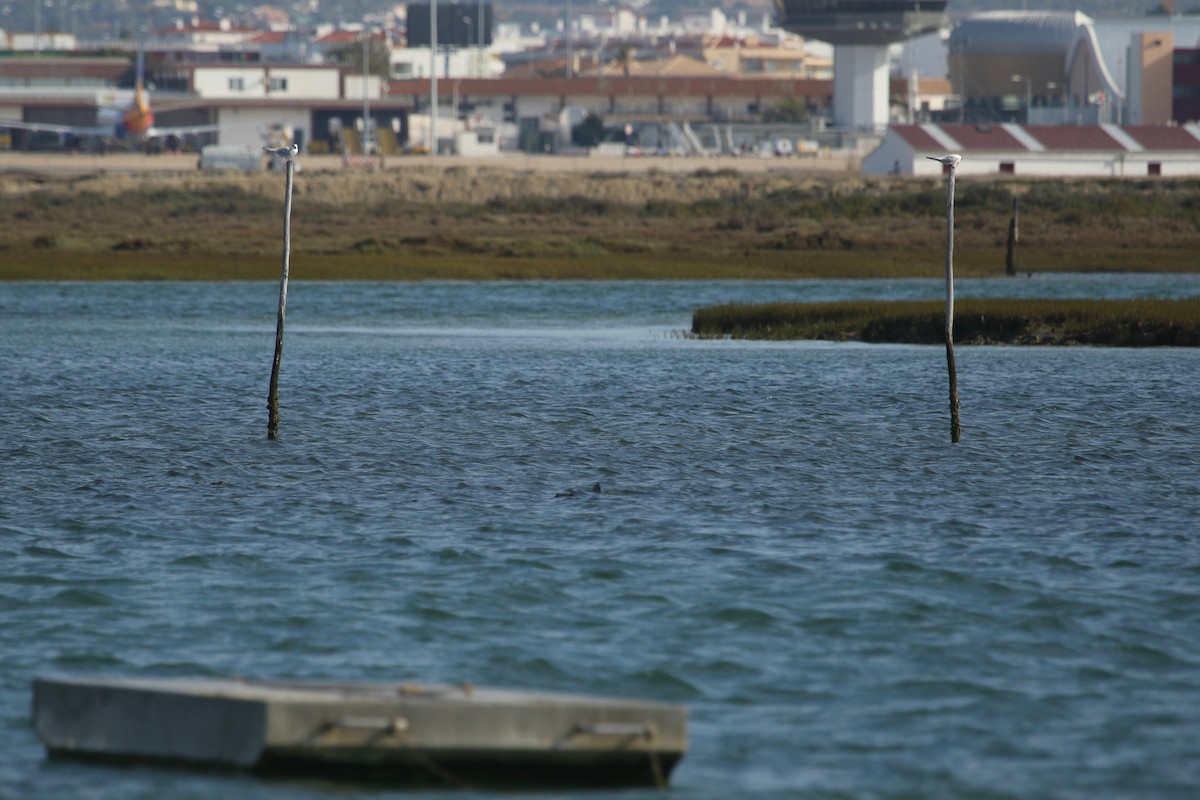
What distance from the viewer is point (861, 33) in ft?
545

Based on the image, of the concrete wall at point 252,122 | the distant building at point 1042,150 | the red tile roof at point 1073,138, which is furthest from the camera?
the concrete wall at point 252,122

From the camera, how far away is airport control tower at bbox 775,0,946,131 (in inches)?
6496

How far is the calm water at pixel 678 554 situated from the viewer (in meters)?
14.7


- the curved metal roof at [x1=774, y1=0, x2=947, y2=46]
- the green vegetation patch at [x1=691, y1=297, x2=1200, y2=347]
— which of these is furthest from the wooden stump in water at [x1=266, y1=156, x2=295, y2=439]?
the curved metal roof at [x1=774, y1=0, x2=947, y2=46]

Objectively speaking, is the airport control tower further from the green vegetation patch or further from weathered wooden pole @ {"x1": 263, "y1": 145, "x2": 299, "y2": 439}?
weathered wooden pole @ {"x1": 263, "y1": 145, "x2": 299, "y2": 439}

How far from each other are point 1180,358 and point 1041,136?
318 ft

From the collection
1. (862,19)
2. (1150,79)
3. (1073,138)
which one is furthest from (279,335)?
(1150,79)

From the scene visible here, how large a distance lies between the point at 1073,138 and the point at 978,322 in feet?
311

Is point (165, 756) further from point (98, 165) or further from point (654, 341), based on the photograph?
point (98, 165)

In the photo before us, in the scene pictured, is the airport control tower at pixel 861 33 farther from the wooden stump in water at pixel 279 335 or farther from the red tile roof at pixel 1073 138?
the wooden stump in water at pixel 279 335

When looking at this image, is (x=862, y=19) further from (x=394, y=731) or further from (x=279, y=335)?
(x=394, y=731)

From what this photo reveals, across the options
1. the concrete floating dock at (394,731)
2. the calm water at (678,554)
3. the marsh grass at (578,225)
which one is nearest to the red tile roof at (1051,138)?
the marsh grass at (578,225)

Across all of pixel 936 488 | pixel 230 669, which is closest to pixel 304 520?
pixel 230 669

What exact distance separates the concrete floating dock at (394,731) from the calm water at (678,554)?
277 mm
